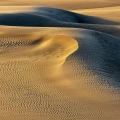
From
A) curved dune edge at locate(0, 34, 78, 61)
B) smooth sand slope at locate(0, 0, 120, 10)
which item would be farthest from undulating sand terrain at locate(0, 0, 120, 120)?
smooth sand slope at locate(0, 0, 120, 10)

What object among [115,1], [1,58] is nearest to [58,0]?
[115,1]

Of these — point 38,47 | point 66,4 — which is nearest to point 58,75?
point 38,47

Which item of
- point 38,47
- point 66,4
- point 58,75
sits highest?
point 58,75

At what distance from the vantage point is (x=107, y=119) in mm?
2170

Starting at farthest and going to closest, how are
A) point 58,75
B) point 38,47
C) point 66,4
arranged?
1. point 66,4
2. point 38,47
3. point 58,75

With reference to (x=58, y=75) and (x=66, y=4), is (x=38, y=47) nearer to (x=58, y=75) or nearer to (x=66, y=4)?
(x=58, y=75)

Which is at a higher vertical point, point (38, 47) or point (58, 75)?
point (58, 75)

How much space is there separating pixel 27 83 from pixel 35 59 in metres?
0.69

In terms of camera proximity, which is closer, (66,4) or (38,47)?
(38,47)

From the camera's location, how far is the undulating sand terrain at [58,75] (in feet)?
7.54

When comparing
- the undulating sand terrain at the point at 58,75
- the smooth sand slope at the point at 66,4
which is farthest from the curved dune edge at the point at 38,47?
the smooth sand slope at the point at 66,4

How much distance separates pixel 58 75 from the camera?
2.93 meters

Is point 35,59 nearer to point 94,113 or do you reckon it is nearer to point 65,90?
point 65,90

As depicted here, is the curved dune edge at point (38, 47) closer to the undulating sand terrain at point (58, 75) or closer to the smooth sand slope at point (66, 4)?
the undulating sand terrain at point (58, 75)
